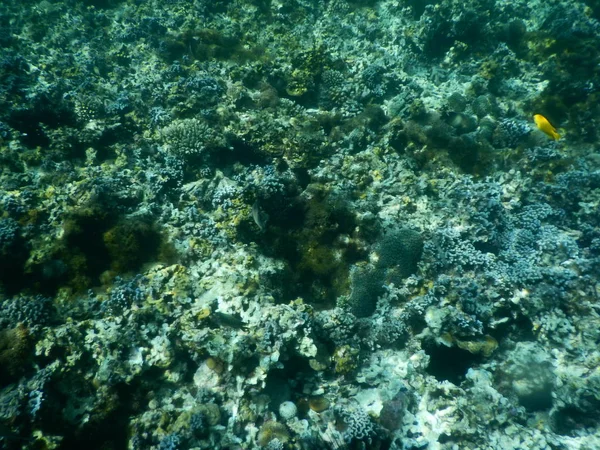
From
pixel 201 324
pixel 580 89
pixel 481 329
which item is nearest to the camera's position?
pixel 201 324

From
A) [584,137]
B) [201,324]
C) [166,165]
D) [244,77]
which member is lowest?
[201,324]

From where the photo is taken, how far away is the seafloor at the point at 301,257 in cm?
466

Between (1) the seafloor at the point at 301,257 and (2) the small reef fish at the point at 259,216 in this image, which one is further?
(2) the small reef fish at the point at 259,216

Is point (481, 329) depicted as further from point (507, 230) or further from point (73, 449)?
point (73, 449)

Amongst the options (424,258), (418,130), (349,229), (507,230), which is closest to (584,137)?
(507,230)

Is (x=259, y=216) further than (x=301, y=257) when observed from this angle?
No

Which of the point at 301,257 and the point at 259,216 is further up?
the point at 259,216

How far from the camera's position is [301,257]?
618 centimetres

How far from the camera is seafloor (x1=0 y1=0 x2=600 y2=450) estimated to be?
4656mm

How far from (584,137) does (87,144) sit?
11.8m

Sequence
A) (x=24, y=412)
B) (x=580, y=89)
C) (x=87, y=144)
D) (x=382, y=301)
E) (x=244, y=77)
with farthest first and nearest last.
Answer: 1. (x=244, y=77)
2. (x=580, y=89)
3. (x=87, y=144)
4. (x=382, y=301)
5. (x=24, y=412)

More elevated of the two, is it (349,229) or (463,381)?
(349,229)

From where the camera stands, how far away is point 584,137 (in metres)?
7.84

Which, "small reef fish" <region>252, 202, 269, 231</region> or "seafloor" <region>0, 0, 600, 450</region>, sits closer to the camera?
"seafloor" <region>0, 0, 600, 450</region>
